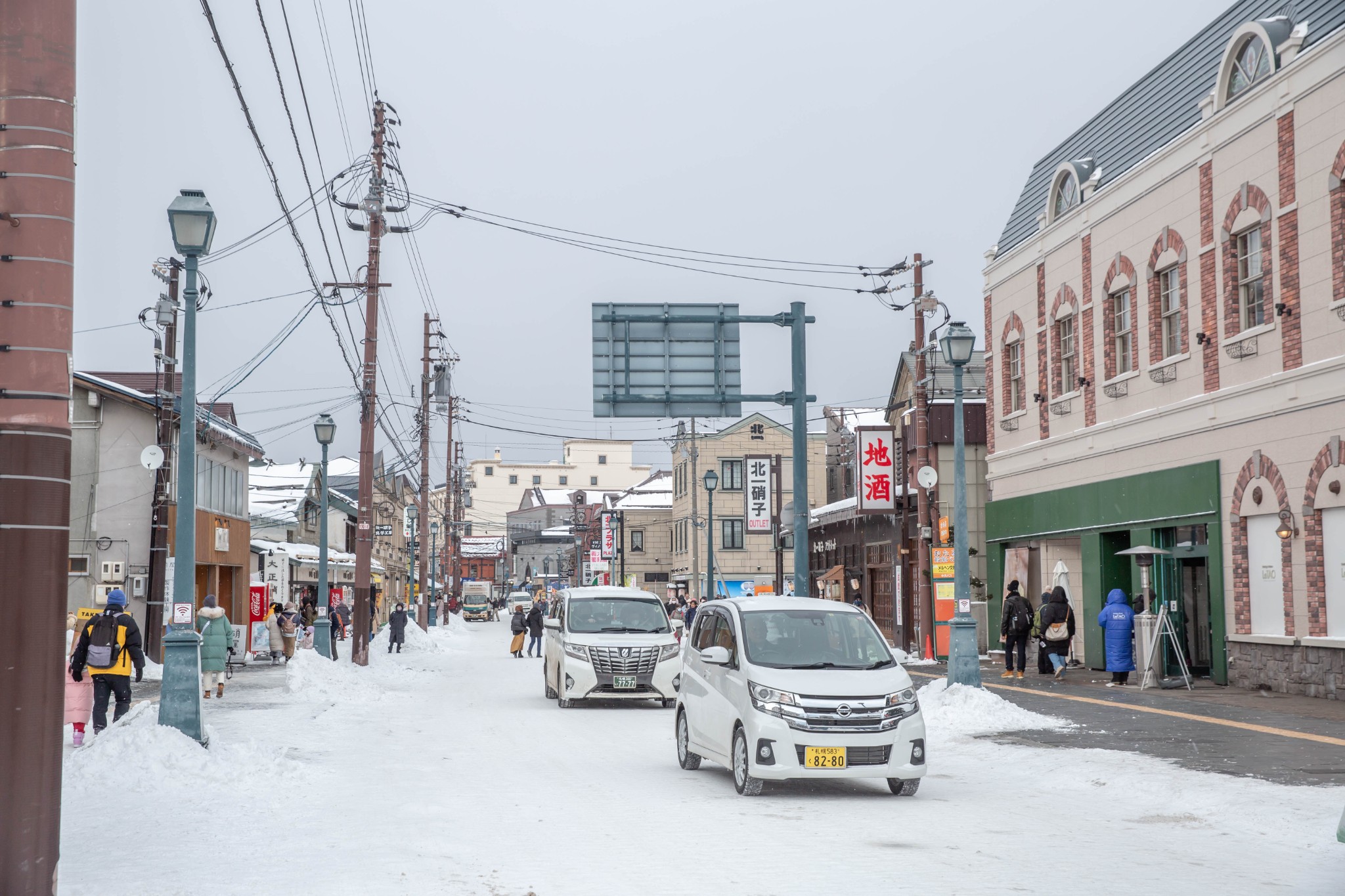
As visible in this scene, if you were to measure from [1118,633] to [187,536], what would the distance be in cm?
1595

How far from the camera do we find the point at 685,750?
45.3ft

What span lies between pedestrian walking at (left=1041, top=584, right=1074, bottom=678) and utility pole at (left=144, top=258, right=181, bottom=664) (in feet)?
63.9

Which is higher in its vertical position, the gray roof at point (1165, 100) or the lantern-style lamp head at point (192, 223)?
the gray roof at point (1165, 100)

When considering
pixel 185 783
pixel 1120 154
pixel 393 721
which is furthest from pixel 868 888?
pixel 1120 154

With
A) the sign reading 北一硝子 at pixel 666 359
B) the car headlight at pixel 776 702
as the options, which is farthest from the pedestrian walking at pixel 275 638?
the car headlight at pixel 776 702

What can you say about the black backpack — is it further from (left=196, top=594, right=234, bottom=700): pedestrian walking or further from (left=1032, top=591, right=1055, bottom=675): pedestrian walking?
(left=1032, top=591, right=1055, bottom=675): pedestrian walking

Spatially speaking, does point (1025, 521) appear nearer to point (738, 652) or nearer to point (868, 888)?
point (738, 652)

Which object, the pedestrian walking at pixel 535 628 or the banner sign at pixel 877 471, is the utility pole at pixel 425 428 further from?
the banner sign at pixel 877 471

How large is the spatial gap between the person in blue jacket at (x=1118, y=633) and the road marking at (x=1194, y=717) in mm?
1643

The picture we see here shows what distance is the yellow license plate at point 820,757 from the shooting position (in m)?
11.5

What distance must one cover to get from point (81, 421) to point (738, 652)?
26512mm

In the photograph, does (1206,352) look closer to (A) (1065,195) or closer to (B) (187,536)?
(A) (1065,195)

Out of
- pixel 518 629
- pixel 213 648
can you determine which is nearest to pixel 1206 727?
pixel 213 648

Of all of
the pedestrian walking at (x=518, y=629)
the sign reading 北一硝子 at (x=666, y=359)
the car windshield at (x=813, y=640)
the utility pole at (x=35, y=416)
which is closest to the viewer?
the utility pole at (x=35, y=416)
